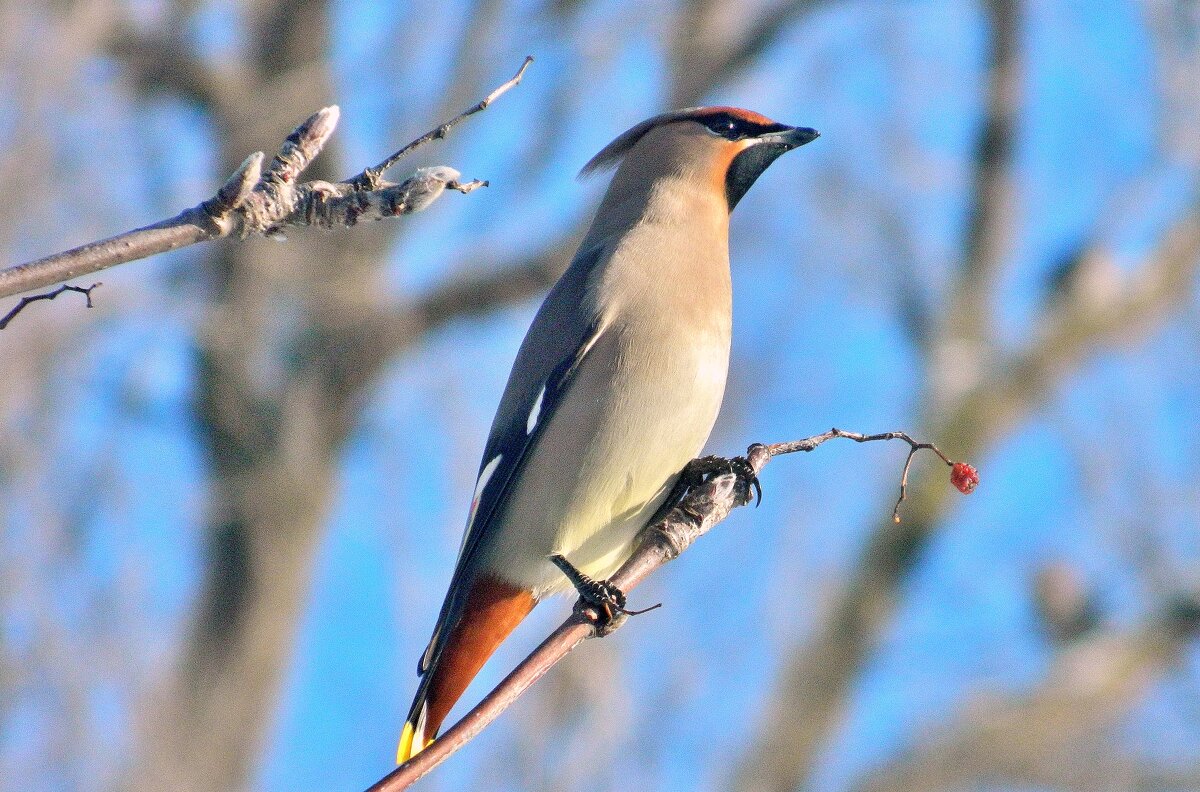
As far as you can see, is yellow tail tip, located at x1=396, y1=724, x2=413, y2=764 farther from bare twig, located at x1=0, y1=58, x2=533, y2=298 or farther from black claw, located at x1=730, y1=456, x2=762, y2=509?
bare twig, located at x1=0, y1=58, x2=533, y2=298

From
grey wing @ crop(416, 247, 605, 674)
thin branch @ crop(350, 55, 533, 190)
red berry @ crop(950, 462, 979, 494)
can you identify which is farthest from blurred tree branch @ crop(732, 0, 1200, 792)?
thin branch @ crop(350, 55, 533, 190)

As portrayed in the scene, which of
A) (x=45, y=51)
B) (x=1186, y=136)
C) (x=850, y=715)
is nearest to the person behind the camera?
(x=45, y=51)

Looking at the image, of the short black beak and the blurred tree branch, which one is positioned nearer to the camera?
the short black beak

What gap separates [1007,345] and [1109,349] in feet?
3.42

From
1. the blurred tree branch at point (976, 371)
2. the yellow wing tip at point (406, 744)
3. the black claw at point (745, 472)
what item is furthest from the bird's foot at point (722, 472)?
the blurred tree branch at point (976, 371)

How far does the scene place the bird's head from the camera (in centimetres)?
324

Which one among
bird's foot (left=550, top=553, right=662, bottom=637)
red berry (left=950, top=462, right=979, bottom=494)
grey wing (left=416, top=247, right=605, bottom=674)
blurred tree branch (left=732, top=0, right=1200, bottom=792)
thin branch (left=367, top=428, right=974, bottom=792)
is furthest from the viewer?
blurred tree branch (left=732, top=0, right=1200, bottom=792)

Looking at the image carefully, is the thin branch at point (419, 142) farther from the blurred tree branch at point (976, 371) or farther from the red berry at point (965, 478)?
the blurred tree branch at point (976, 371)

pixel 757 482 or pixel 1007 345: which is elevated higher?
pixel 1007 345

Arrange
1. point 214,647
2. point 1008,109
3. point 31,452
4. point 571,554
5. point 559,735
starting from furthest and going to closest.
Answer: point 214,647, point 1008,109, point 559,735, point 31,452, point 571,554

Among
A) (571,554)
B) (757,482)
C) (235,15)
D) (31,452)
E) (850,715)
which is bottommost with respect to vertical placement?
(757,482)

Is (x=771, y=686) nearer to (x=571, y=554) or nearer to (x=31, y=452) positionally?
(x=31, y=452)

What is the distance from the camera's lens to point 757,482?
2.46 meters

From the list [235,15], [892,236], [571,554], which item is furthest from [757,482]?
[892,236]
